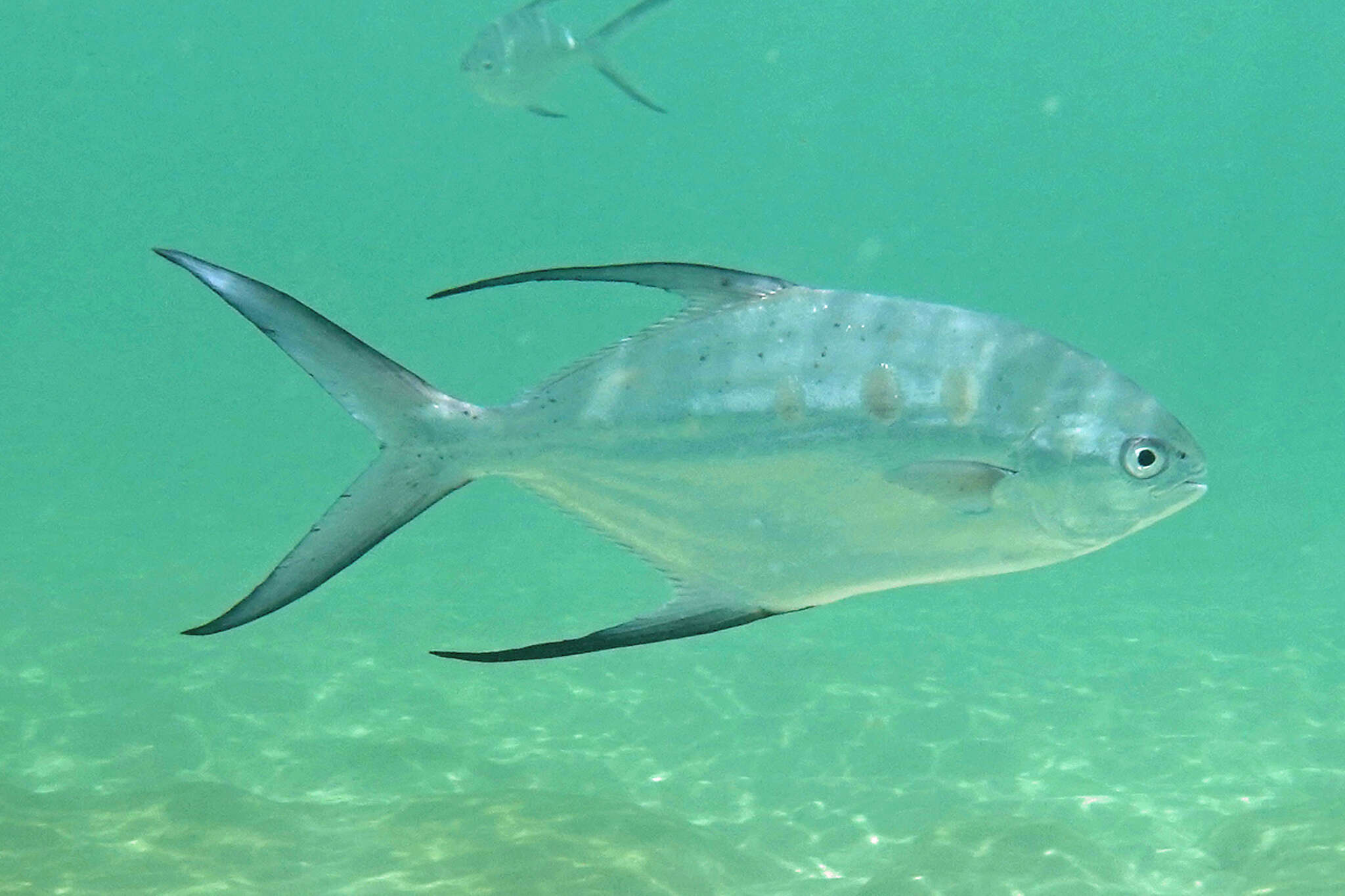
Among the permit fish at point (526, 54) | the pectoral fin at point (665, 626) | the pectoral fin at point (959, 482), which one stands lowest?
the pectoral fin at point (665, 626)

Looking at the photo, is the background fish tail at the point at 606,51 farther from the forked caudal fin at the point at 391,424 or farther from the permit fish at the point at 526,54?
the forked caudal fin at the point at 391,424

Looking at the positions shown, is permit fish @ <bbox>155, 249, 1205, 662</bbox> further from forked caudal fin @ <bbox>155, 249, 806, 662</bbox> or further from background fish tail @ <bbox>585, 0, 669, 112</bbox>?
background fish tail @ <bbox>585, 0, 669, 112</bbox>

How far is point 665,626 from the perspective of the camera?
1393 mm

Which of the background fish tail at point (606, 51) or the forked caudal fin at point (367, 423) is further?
the background fish tail at point (606, 51)

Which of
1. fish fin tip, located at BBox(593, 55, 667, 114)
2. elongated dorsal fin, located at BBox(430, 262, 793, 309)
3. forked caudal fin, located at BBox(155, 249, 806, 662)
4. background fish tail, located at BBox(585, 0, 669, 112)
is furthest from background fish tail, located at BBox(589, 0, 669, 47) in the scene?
forked caudal fin, located at BBox(155, 249, 806, 662)

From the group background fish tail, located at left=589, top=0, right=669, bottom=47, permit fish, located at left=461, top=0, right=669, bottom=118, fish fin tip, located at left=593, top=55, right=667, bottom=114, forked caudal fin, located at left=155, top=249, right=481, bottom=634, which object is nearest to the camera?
forked caudal fin, located at left=155, top=249, right=481, bottom=634

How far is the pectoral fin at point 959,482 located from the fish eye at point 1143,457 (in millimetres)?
168

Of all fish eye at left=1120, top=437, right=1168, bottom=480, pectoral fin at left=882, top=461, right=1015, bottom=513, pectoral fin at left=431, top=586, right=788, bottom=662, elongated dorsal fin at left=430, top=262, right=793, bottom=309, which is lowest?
pectoral fin at left=431, top=586, right=788, bottom=662

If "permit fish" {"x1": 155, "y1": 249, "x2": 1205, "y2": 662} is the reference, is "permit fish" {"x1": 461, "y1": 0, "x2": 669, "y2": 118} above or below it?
above

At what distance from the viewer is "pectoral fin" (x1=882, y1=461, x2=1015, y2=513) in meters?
1.38

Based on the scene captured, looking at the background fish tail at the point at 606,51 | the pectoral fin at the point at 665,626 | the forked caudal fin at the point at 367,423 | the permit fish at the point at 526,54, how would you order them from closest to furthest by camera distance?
the pectoral fin at the point at 665,626, the forked caudal fin at the point at 367,423, the background fish tail at the point at 606,51, the permit fish at the point at 526,54

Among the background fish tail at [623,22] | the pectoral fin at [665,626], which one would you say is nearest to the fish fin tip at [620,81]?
the background fish tail at [623,22]

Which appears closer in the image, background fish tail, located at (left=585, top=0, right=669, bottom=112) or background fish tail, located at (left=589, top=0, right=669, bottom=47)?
background fish tail, located at (left=589, top=0, right=669, bottom=47)

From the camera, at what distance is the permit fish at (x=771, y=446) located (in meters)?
1.42
